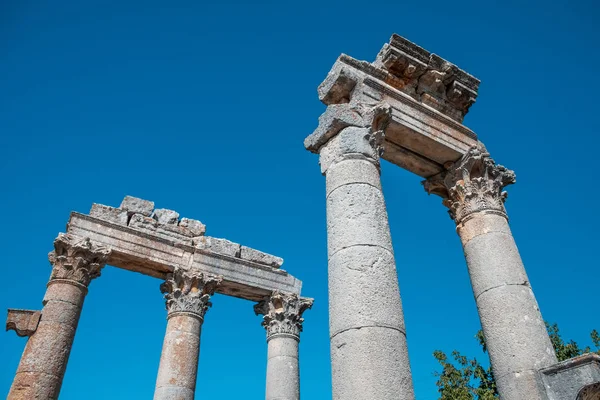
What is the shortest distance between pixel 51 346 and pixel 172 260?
4.58 m

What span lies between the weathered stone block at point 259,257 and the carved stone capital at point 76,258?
16.8 feet

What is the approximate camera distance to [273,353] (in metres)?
16.6

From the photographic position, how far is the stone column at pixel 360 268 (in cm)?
577

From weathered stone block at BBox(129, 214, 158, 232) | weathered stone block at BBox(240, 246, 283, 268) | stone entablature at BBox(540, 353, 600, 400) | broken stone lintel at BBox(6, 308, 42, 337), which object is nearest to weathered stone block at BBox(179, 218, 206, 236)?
weathered stone block at BBox(129, 214, 158, 232)

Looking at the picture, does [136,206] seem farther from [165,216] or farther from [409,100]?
[409,100]

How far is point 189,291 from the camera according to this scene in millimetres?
15859

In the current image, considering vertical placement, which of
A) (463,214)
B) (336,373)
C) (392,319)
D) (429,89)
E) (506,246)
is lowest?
(336,373)

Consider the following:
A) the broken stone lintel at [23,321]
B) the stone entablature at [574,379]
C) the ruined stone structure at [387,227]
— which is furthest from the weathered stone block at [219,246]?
the stone entablature at [574,379]

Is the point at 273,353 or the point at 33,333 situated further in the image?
the point at 273,353

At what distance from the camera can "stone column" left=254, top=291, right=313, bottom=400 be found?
15695 mm

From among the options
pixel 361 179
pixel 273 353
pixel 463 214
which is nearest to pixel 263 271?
pixel 273 353

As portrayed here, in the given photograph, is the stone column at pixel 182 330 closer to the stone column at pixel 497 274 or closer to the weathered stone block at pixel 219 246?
the weathered stone block at pixel 219 246

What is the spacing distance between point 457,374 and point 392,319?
22.1 metres

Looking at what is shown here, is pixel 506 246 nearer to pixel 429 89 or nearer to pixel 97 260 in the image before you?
pixel 429 89
